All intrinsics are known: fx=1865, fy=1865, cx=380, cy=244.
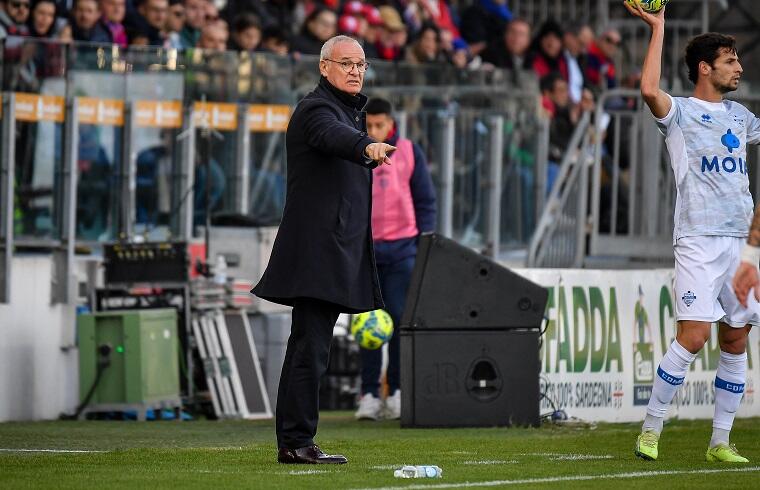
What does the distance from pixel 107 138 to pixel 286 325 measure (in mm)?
2237

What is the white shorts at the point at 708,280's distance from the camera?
31.1 feet

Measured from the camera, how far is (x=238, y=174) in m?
16.9

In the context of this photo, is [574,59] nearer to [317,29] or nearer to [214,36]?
[317,29]

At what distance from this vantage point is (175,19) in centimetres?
1800

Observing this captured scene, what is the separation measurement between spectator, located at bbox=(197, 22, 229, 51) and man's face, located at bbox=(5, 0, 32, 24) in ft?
6.48

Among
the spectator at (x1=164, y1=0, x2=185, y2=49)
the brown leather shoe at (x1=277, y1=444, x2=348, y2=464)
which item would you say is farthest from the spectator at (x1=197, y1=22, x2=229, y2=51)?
the brown leather shoe at (x1=277, y1=444, x2=348, y2=464)

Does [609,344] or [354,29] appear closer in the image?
[609,344]

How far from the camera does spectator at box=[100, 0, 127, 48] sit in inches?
679

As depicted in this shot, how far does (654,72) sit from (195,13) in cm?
953

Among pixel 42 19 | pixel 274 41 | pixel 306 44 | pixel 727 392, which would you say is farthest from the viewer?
pixel 306 44

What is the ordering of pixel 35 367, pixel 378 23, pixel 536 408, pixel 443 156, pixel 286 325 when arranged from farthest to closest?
pixel 378 23
pixel 443 156
pixel 286 325
pixel 35 367
pixel 536 408

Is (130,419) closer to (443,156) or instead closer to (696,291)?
(443,156)

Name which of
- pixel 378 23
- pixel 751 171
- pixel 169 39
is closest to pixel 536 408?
pixel 751 171

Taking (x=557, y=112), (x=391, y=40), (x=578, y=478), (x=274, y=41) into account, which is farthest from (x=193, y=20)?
(x=578, y=478)
